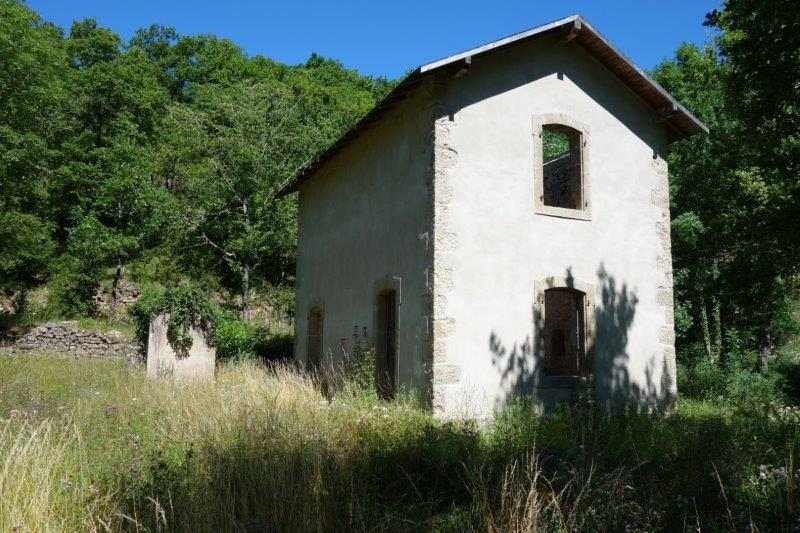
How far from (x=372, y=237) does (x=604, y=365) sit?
474 centimetres

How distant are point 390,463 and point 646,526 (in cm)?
263

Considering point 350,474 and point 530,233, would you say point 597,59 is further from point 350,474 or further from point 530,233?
point 350,474

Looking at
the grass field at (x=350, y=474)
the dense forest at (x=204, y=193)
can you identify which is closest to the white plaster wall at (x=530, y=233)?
the grass field at (x=350, y=474)

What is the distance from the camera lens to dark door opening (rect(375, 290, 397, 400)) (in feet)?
38.0

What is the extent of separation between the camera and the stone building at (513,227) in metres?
10.0

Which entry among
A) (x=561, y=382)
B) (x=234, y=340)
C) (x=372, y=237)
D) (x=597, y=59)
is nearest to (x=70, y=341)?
(x=234, y=340)

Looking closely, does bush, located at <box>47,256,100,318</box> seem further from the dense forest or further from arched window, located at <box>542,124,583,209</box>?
arched window, located at <box>542,124,583,209</box>

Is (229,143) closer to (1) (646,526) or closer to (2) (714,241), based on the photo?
(2) (714,241)

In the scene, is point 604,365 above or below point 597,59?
below

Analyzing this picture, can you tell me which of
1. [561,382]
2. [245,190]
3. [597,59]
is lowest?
[561,382]

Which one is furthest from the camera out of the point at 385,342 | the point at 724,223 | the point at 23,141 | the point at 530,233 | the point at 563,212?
the point at 23,141

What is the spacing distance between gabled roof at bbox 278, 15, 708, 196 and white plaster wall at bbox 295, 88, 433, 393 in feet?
1.72

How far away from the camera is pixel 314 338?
49.5 ft

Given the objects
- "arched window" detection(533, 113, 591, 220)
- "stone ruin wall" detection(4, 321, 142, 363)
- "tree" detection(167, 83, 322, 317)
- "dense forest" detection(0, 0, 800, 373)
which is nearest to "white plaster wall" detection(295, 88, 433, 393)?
"arched window" detection(533, 113, 591, 220)
